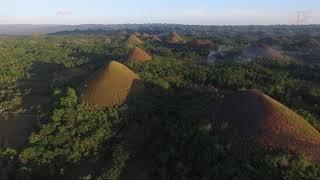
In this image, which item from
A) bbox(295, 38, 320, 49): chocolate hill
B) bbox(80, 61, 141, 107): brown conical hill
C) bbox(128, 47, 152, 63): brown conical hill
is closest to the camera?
bbox(80, 61, 141, 107): brown conical hill

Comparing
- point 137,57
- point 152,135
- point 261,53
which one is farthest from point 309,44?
point 152,135

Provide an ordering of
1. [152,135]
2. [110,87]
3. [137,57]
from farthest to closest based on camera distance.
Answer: [137,57], [110,87], [152,135]

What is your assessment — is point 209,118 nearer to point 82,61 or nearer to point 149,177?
point 149,177

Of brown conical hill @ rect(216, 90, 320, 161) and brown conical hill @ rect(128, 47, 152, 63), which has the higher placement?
brown conical hill @ rect(216, 90, 320, 161)

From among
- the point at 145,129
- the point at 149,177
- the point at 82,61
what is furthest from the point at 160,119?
the point at 82,61

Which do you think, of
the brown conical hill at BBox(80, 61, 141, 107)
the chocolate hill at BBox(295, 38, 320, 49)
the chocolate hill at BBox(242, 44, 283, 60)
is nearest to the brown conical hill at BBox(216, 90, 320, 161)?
the brown conical hill at BBox(80, 61, 141, 107)

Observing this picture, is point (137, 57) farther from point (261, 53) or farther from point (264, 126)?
point (264, 126)

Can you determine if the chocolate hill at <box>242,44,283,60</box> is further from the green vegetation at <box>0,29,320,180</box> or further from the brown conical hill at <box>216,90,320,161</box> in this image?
the brown conical hill at <box>216,90,320,161</box>
